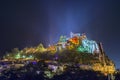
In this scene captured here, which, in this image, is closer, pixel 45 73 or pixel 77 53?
pixel 45 73

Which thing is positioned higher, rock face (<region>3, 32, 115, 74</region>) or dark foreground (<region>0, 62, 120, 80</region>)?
rock face (<region>3, 32, 115, 74</region>)

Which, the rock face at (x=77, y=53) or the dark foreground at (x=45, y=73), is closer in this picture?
the dark foreground at (x=45, y=73)

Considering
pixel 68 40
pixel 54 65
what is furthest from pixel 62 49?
pixel 54 65

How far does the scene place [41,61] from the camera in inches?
3691

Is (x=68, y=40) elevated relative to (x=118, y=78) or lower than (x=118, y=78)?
elevated

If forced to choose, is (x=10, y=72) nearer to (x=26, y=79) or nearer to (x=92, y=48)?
(x=26, y=79)

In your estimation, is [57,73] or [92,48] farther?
[92,48]

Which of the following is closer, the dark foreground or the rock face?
the dark foreground

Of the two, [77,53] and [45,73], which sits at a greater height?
[77,53]

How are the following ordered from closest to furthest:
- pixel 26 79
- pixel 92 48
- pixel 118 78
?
pixel 26 79 → pixel 118 78 → pixel 92 48

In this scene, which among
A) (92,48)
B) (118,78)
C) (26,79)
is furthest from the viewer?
(92,48)

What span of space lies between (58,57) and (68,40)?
30.2 feet

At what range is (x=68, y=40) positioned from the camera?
105m

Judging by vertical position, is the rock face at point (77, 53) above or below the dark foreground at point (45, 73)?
above
